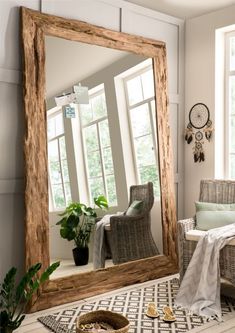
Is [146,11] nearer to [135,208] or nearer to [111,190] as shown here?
[111,190]

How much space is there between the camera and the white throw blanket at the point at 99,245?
11.7 feet

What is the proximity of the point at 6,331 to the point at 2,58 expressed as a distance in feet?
6.36

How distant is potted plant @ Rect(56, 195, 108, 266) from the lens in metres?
3.41

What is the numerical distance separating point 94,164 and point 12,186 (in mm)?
770

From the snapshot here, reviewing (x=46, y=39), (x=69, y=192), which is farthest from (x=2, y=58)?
(x=69, y=192)

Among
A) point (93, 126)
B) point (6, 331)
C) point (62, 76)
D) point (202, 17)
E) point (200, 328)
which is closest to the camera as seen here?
point (6, 331)

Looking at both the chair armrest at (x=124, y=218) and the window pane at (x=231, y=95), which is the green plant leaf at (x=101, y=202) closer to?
the chair armrest at (x=124, y=218)

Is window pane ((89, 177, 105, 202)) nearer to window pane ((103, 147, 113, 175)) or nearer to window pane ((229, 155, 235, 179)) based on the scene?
window pane ((103, 147, 113, 175))

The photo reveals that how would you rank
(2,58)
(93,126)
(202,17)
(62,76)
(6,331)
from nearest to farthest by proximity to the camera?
1. (6,331)
2. (2,58)
3. (62,76)
4. (93,126)
5. (202,17)

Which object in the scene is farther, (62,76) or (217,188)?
(217,188)

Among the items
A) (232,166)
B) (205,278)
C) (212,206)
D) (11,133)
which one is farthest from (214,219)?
(11,133)

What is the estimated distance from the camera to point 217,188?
4.03 metres

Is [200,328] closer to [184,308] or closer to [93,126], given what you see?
[184,308]

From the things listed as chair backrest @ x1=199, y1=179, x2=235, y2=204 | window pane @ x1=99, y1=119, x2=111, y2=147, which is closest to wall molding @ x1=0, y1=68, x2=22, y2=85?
window pane @ x1=99, y1=119, x2=111, y2=147
